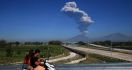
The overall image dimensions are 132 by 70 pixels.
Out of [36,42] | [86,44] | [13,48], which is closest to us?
[36,42]

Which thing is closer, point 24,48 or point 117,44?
point 24,48

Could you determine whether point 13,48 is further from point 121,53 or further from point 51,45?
point 121,53

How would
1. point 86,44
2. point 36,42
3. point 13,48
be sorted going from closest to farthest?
point 36,42 < point 13,48 < point 86,44

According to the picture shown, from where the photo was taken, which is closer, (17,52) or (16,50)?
(17,52)

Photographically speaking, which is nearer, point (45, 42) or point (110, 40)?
point (45, 42)

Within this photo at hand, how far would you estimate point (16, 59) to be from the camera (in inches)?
1056

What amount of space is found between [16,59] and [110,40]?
827cm

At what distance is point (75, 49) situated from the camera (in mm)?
32875

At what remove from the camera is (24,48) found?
28.0 meters

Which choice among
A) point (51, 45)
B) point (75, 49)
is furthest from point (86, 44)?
point (51, 45)

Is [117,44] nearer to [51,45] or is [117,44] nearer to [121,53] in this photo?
[121,53]

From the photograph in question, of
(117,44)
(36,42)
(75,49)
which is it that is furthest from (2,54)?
(117,44)

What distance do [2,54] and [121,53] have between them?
1110cm

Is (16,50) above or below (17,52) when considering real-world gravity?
above
